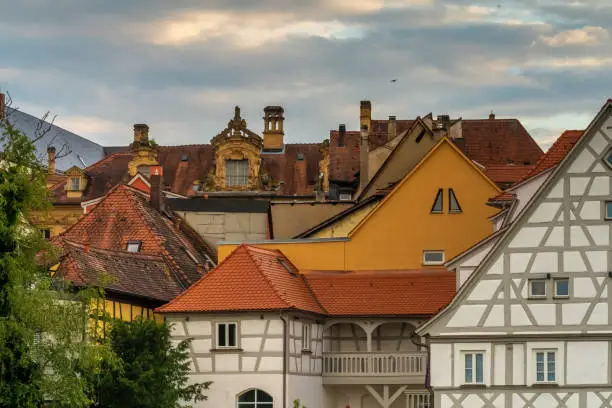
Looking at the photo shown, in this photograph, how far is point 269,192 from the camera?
120562 millimetres

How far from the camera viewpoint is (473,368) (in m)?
60.4

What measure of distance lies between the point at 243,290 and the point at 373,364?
5.89 meters

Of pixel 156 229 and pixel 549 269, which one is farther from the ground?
pixel 156 229

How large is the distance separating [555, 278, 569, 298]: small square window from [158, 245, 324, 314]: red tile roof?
1120cm

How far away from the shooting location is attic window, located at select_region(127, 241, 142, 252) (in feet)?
264

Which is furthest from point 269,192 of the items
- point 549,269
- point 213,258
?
point 549,269

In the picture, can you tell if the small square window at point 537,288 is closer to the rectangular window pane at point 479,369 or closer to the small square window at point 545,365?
the small square window at point 545,365

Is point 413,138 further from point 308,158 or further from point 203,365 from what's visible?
point 308,158

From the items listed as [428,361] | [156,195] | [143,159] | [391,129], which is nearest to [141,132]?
[143,159]

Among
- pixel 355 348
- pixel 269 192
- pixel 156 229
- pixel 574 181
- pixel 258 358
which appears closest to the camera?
pixel 574 181

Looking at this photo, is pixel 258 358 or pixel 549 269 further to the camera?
pixel 258 358

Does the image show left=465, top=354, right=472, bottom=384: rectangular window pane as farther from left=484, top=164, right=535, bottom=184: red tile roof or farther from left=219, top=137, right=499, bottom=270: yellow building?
left=484, top=164, right=535, bottom=184: red tile roof

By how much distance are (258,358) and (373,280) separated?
7.23 metres

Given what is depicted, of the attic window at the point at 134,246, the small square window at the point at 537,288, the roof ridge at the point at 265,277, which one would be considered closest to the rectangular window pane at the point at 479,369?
the small square window at the point at 537,288
